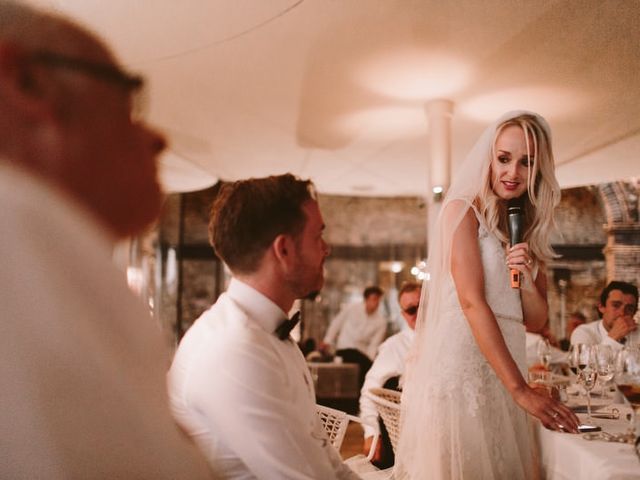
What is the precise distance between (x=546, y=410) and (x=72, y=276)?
4.62 feet

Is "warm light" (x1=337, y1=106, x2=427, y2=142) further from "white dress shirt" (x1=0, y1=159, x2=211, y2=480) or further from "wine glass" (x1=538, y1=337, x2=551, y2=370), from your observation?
"white dress shirt" (x1=0, y1=159, x2=211, y2=480)

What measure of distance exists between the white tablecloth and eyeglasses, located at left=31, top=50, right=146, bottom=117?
1.37 meters

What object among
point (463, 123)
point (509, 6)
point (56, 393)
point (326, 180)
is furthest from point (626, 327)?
point (326, 180)

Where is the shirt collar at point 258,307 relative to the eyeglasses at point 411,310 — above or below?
above

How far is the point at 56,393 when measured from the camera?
0.38 metres

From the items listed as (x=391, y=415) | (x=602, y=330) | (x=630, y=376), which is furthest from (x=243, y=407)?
(x=602, y=330)

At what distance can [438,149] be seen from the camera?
5.37m

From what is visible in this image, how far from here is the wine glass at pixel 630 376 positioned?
63.9 inches

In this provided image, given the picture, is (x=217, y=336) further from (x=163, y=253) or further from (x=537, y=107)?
(x=163, y=253)

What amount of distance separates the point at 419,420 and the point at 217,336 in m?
0.97

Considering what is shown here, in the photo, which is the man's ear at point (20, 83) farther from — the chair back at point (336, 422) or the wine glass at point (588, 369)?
the chair back at point (336, 422)

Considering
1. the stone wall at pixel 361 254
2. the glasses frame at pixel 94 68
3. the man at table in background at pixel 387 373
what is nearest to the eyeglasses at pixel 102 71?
the glasses frame at pixel 94 68

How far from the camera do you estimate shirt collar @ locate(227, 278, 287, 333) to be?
1247mm

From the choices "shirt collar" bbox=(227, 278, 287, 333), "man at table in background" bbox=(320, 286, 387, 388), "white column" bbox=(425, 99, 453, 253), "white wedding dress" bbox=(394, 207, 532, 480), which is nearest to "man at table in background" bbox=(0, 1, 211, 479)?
"shirt collar" bbox=(227, 278, 287, 333)
